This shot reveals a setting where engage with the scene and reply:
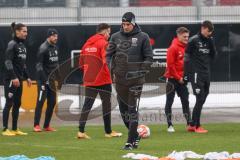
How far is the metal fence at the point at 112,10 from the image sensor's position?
848 inches

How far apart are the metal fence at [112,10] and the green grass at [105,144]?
5.48 meters

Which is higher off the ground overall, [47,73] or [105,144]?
[47,73]

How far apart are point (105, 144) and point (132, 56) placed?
5.63 feet

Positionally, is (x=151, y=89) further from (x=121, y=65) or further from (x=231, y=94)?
(x=121, y=65)

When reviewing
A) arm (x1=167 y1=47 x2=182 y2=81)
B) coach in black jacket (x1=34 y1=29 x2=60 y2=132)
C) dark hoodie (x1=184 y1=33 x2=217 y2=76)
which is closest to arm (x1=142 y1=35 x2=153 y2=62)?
dark hoodie (x1=184 y1=33 x2=217 y2=76)

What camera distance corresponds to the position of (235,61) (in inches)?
867

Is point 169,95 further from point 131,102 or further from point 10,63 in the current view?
point 131,102

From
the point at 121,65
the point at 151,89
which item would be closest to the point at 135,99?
the point at 121,65

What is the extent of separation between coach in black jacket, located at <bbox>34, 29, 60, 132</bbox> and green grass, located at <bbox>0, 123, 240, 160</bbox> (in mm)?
405

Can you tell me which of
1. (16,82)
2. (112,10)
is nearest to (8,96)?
(16,82)

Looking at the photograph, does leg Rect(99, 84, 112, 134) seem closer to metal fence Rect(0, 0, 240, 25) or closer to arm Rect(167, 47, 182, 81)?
arm Rect(167, 47, 182, 81)

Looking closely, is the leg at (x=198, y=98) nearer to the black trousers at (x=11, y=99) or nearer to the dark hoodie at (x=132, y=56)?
the dark hoodie at (x=132, y=56)

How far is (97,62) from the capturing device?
50.4 feet

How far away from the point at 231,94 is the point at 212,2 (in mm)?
2722
